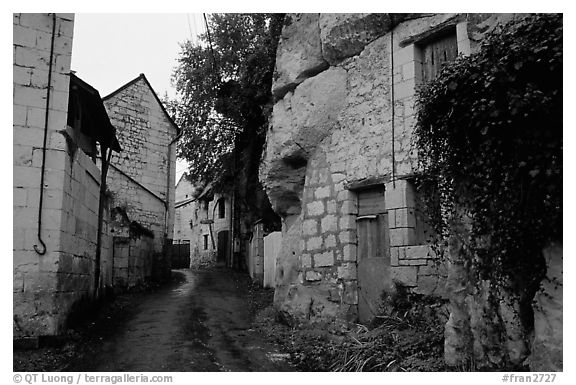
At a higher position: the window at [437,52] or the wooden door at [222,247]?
the window at [437,52]

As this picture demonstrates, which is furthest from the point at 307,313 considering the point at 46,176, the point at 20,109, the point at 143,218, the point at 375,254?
the point at 143,218

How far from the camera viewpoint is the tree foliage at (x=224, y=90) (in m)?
14.1

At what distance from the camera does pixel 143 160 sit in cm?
1664

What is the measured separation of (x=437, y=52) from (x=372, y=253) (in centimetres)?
270

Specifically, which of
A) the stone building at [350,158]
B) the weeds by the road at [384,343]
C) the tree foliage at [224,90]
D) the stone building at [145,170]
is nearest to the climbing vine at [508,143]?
the weeds by the road at [384,343]

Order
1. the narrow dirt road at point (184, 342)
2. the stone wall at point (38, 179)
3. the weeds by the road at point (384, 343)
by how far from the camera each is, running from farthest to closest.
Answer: the stone wall at point (38, 179), the narrow dirt road at point (184, 342), the weeds by the road at point (384, 343)

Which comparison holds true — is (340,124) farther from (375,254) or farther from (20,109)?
(20,109)

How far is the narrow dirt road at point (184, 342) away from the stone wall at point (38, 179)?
81cm

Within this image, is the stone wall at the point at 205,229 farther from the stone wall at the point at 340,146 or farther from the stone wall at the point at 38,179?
the stone wall at the point at 38,179

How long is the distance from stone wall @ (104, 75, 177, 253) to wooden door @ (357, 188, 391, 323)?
9666mm

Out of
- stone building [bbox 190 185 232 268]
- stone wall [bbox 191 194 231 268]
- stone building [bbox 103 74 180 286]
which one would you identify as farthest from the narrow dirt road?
stone wall [bbox 191 194 231 268]

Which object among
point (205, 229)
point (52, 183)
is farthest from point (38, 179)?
point (205, 229)

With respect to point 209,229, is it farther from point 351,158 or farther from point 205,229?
point 351,158

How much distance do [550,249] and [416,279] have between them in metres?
2.58
